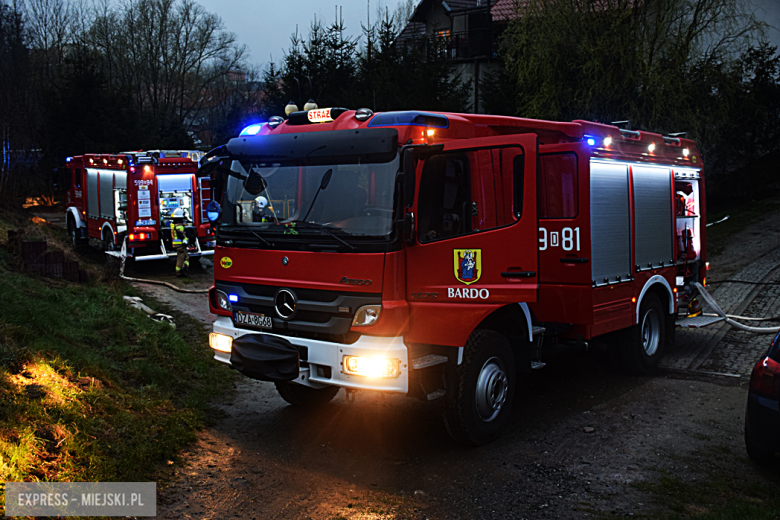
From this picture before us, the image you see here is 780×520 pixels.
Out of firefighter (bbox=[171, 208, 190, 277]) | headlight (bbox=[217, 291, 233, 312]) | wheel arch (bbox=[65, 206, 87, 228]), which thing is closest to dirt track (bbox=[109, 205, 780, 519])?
headlight (bbox=[217, 291, 233, 312])

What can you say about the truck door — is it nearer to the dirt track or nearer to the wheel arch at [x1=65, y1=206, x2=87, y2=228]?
the dirt track

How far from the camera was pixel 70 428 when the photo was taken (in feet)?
16.1

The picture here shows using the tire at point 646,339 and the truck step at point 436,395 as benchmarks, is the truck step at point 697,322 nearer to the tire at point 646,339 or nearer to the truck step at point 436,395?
the tire at point 646,339

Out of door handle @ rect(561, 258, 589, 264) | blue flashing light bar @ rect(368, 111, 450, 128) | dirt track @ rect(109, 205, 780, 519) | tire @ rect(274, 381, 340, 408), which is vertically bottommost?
dirt track @ rect(109, 205, 780, 519)

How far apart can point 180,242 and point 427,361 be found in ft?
36.3

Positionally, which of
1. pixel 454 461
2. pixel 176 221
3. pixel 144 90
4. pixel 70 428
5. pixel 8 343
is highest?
pixel 144 90

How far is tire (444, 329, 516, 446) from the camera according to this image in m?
5.46

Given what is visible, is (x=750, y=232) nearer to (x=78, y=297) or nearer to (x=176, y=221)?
(x=176, y=221)

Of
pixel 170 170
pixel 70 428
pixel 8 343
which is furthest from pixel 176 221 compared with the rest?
pixel 70 428

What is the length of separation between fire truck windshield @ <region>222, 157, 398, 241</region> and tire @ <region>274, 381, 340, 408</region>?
1.86 meters

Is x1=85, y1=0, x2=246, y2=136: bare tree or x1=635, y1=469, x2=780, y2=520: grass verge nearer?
x1=635, y1=469, x2=780, y2=520: grass verge

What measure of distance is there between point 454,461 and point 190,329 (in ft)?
19.1

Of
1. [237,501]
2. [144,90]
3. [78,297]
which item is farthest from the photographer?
[144,90]

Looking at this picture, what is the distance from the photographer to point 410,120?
17.5 feet
